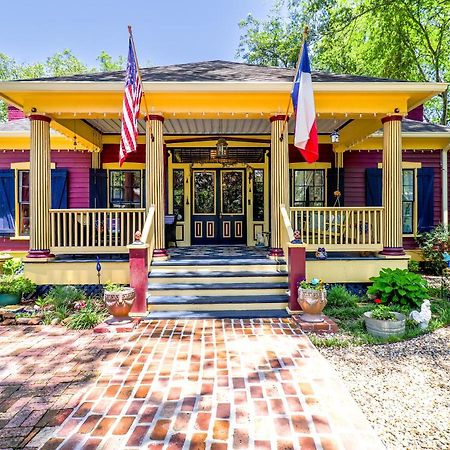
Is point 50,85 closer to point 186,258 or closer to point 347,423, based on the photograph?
point 186,258

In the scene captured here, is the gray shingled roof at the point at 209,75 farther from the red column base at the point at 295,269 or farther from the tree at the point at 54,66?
the tree at the point at 54,66

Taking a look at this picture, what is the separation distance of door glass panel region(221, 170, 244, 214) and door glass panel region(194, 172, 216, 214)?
344mm

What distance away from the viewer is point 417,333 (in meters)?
4.37

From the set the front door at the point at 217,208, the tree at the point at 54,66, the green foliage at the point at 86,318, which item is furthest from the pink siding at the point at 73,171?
the tree at the point at 54,66

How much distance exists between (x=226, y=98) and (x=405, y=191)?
5.86 m

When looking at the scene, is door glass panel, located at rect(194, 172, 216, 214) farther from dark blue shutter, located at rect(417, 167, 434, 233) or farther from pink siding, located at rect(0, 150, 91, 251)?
dark blue shutter, located at rect(417, 167, 434, 233)

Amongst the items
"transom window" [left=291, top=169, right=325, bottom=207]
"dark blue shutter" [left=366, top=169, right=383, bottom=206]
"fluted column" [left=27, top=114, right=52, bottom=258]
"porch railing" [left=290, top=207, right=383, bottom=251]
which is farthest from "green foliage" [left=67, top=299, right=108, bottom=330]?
"dark blue shutter" [left=366, top=169, right=383, bottom=206]

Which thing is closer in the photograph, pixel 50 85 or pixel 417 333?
pixel 417 333

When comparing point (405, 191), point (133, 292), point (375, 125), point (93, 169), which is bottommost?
point (133, 292)

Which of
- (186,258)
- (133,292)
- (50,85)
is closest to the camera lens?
(133,292)

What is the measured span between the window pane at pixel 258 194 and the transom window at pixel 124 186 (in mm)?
3087

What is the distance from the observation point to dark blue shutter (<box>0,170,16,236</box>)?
8695 mm

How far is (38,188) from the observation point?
19.8 feet

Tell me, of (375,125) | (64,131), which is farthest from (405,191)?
(64,131)
